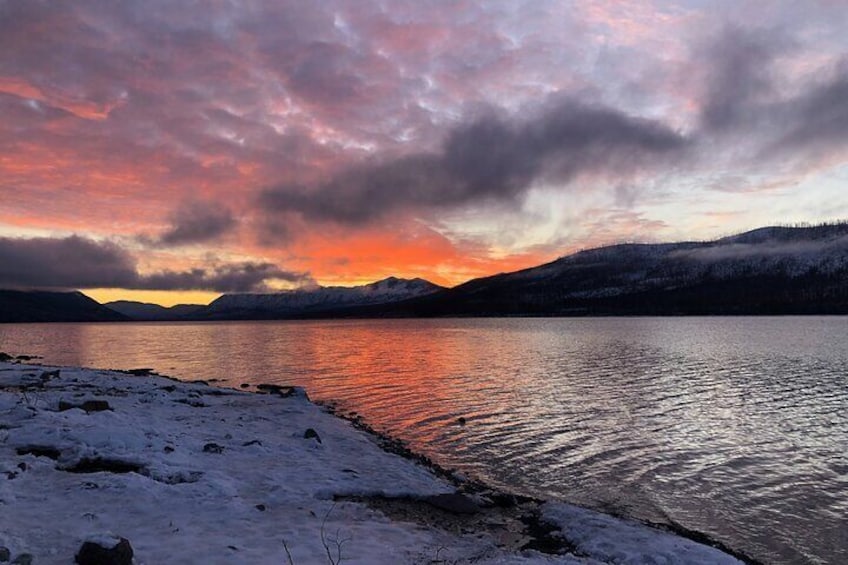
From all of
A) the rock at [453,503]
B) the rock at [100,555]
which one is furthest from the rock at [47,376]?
the rock at [100,555]

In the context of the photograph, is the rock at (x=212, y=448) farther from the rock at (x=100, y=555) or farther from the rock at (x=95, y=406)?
the rock at (x=100, y=555)

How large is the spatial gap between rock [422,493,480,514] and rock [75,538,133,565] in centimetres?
970

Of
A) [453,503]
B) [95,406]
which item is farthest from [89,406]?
[453,503]

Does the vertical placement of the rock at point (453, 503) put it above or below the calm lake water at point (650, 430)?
above

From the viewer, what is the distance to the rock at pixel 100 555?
9.16m

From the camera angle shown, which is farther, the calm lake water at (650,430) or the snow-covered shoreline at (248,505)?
the calm lake water at (650,430)

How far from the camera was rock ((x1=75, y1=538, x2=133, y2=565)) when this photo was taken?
9.16 meters

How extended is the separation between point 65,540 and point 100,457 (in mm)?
6921

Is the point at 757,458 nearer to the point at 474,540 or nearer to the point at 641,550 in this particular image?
the point at 641,550

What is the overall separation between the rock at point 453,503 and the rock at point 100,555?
31.8 feet

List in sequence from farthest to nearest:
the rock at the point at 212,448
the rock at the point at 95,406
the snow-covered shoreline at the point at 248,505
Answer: the rock at the point at 95,406 → the rock at the point at 212,448 → the snow-covered shoreline at the point at 248,505

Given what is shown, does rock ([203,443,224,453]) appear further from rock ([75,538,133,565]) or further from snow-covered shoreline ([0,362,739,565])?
rock ([75,538,133,565])

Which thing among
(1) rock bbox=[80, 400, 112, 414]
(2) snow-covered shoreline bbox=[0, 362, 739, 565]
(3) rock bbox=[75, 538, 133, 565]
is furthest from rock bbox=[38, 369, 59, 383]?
(3) rock bbox=[75, 538, 133, 565]

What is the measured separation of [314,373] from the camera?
61469 millimetres
